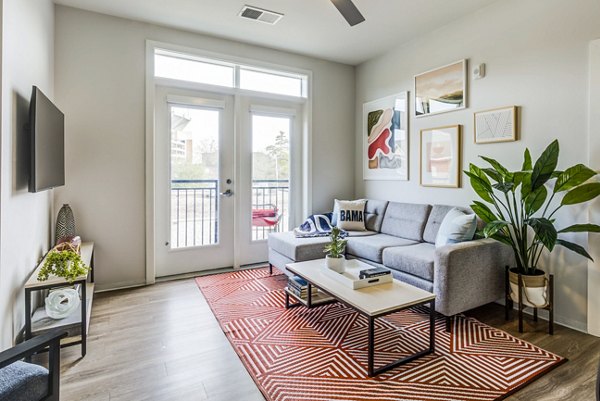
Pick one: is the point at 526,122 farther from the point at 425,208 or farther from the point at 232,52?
the point at 232,52

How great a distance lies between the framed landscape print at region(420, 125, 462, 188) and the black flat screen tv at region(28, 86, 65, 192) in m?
3.46

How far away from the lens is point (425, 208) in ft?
11.4

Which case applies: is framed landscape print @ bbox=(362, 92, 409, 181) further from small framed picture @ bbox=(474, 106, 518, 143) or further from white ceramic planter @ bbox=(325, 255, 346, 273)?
white ceramic planter @ bbox=(325, 255, 346, 273)

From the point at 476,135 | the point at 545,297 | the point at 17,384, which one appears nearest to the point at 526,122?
the point at 476,135

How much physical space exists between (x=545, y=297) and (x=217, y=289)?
2815 millimetres

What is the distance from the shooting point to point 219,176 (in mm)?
3887

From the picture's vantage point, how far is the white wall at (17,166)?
1.73 m

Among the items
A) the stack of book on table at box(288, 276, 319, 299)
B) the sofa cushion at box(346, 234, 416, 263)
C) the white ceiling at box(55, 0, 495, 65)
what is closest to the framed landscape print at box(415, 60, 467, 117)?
the white ceiling at box(55, 0, 495, 65)

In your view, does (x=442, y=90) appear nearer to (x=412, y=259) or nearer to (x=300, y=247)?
(x=412, y=259)

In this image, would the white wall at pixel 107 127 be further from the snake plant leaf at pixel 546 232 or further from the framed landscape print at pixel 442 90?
the snake plant leaf at pixel 546 232

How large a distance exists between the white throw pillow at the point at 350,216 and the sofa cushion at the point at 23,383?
10.4ft

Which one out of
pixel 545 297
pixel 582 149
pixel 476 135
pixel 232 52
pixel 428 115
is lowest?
pixel 545 297

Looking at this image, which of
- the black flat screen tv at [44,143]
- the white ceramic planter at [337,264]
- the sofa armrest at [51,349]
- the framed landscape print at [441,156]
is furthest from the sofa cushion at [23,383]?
the framed landscape print at [441,156]

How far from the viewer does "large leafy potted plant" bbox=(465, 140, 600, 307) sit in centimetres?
221
